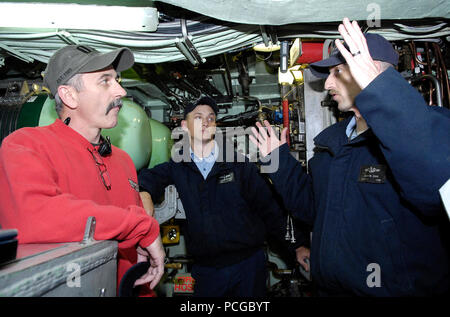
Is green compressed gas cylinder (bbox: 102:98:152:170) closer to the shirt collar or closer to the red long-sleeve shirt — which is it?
the shirt collar

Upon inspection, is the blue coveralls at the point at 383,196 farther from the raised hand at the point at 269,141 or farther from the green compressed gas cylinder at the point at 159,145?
the green compressed gas cylinder at the point at 159,145

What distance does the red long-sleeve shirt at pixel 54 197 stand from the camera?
1048 mm

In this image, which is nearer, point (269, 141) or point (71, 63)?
point (71, 63)

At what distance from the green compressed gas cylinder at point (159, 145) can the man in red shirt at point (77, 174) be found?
5.41ft

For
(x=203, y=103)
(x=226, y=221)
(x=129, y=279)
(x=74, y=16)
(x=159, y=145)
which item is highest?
(x=74, y=16)

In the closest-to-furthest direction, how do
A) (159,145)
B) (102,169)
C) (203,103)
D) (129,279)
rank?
(129,279), (102,169), (203,103), (159,145)

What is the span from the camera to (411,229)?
4.43 feet

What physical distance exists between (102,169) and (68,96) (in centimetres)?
57

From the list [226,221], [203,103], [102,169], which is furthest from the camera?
[203,103]

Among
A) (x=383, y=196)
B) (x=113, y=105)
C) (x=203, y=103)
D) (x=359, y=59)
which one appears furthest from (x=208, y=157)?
(x=359, y=59)

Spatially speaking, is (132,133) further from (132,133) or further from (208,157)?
(208,157)

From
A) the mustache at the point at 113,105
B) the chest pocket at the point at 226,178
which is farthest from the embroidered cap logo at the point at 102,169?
the chest pocket at the point at 226,178

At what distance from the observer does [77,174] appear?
1.42m

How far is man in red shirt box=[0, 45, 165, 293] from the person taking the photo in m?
1.06
